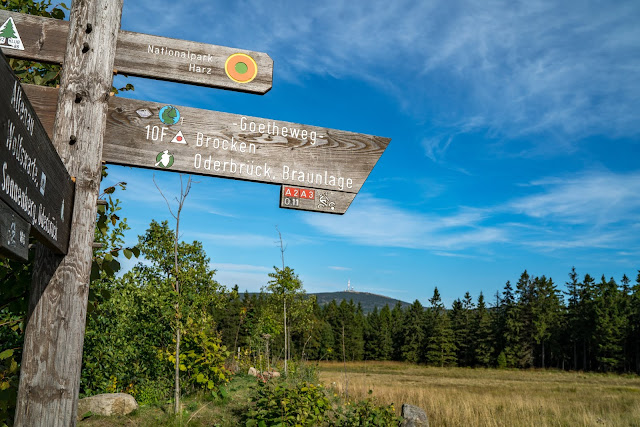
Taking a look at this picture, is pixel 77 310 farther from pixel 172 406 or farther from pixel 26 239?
pixel 172 406

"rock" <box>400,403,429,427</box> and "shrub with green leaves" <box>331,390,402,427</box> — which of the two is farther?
"rock" <box>400,403,429,427</box>

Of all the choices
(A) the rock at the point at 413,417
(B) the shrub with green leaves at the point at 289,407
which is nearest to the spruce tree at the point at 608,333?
(A) the rock at the point at 413,417

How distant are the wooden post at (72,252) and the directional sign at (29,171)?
171 mm

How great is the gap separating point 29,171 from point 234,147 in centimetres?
127

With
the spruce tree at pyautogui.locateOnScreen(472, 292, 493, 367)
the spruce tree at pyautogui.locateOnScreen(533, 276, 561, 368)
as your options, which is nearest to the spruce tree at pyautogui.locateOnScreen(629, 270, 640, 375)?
the spruce tree at pyautogui.locateOnScreen(533, 276, 561, 368)

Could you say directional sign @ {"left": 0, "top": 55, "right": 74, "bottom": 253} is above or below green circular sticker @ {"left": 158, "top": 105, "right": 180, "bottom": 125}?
below

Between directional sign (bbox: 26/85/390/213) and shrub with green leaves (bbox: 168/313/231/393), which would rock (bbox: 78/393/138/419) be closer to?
A: shrub with green leaves (bbox: 168/313/231/393)

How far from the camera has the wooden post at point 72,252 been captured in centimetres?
248

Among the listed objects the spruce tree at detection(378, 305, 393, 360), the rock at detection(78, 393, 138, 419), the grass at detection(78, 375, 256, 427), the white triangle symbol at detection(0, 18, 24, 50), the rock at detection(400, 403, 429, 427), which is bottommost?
the spruce tree at detection(378, 305, 393, 360)

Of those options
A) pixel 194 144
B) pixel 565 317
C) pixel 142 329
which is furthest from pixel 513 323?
pixel 194 144

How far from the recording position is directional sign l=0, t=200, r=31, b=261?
1.59m

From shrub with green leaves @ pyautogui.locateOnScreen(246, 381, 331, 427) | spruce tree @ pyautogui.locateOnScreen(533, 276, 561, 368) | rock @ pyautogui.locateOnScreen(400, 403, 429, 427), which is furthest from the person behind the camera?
spruce tree @ pyautogui.locateOnScreen(533, 276, 561, 368)

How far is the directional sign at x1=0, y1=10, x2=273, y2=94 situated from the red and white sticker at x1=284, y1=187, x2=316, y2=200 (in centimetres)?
71

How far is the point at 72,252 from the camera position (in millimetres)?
2602
